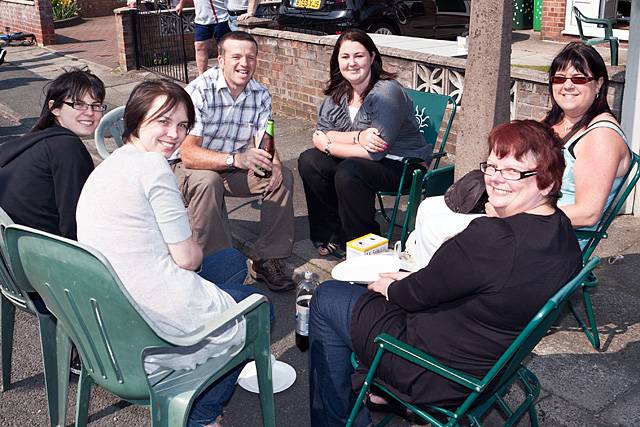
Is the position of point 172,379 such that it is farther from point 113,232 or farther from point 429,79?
point 429,79

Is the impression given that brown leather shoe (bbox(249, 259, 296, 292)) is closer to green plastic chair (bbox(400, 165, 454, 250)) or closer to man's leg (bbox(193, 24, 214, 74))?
green plastic chair (bbox(400, 165, 454, 250))

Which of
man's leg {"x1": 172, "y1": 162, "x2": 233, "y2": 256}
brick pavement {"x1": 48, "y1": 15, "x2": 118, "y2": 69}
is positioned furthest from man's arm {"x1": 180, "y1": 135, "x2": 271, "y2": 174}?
brick pavement {"x1": 48, "y1": 15, "x2": 118, "y2": 69}

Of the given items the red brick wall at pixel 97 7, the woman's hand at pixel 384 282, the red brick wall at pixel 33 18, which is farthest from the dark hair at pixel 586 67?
the red brick wall at pixel 97 7

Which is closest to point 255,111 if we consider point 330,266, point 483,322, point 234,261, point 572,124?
point 330,266

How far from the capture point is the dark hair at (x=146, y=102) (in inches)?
116

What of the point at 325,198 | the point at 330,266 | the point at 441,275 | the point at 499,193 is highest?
the point at 499,193

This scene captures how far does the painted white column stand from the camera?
16.6 feet

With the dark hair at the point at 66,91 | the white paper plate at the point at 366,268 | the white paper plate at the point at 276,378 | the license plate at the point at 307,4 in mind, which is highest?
the license plate at the point at 307,4

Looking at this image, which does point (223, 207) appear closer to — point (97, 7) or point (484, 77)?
point (484, 77)

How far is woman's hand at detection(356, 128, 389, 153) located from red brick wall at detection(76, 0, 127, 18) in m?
19.1

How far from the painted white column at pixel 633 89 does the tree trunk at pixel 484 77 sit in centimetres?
150

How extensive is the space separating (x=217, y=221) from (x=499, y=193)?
221cm

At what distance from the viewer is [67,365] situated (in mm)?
3080

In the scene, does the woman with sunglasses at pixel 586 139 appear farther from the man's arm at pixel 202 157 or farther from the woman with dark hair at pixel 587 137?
the man's arm at pixel 202 157
